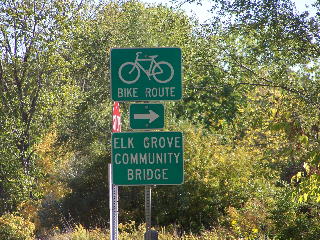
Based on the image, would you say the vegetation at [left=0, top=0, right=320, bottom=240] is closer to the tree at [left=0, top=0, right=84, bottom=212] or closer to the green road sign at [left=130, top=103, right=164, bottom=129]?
the tree at [left=0, top=0, right=84, bottom=212]

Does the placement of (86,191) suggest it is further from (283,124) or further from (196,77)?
(283,124)

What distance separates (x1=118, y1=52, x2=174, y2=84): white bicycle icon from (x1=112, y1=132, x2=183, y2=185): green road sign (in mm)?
505

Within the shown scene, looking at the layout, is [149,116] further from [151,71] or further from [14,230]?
[14,230]

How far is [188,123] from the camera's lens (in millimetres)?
21859

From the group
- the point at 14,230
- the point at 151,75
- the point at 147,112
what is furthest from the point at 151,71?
the point at 14,230

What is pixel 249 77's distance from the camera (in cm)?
1177

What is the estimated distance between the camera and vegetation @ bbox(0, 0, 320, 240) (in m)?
10.8

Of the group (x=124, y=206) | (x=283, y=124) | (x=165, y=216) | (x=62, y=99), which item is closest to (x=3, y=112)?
(x=62, y=99)

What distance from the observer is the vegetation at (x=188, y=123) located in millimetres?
10789

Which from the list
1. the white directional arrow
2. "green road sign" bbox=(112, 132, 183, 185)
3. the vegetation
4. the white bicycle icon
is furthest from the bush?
the white bicycle icon

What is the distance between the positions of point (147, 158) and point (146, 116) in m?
0.39

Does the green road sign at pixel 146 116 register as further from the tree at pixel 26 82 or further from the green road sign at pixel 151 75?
the tree at pixel 26 82

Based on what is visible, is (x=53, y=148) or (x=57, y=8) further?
(x=53, y=148)

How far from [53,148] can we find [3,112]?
7.21m
